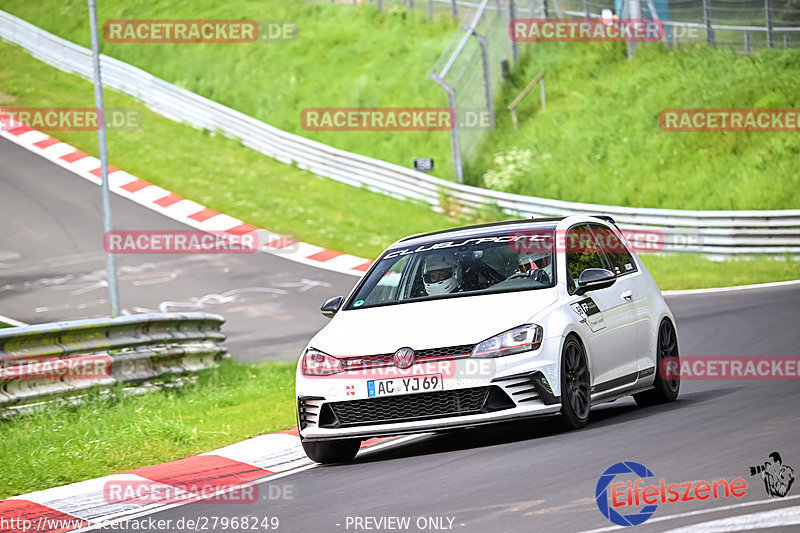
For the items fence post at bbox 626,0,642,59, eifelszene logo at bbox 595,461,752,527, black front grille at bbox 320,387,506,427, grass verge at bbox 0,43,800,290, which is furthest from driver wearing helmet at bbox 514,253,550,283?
fence post at bbox 626,0,642,59

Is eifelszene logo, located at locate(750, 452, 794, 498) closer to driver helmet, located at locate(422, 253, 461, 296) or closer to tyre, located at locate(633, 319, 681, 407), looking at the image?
driver helmet, located at locate(422, 253, 461, 296)

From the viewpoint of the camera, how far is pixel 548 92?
35.4 meters

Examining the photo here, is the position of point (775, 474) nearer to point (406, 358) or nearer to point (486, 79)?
point (406, 358)

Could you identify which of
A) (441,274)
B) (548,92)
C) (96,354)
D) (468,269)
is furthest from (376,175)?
(468,269)

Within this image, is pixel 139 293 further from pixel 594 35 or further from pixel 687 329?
pixel 594 35

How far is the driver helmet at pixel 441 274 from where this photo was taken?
9.88m

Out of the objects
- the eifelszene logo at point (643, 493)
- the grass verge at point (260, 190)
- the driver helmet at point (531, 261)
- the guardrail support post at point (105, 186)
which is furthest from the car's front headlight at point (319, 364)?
the grass verge at point (260, 190)

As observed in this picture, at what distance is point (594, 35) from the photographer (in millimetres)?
36375

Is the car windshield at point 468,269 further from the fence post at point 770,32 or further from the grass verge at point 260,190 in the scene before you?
the fence post at point 770,32

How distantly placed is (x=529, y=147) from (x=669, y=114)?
3.58m

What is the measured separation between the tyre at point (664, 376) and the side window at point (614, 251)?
1.89 feet

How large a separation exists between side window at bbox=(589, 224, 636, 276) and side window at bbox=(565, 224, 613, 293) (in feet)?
0.38

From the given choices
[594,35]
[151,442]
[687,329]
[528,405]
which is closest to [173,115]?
[594,35]

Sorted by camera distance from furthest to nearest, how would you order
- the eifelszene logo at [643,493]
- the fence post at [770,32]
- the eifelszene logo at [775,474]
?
the fence post at [770,32]
the eifelszene logo at [775,474]
the eifelszene logo at [643,493]
